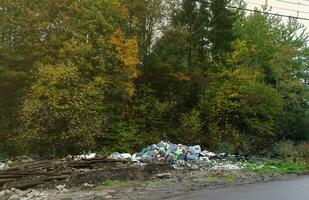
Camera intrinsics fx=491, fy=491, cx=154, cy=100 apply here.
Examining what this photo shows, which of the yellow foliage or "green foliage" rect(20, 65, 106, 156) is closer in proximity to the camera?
"green foliage" rect(20, 65, 106, 156)

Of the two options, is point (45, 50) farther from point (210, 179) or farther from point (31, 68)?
point (210, 179)

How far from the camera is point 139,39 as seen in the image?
4166 centimetres

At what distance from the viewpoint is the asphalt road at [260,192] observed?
15.0 m

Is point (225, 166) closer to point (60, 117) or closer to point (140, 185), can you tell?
point (140, 185)

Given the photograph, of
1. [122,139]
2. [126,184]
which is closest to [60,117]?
[122,139]

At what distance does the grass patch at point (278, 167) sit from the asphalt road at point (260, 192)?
419 centimetres

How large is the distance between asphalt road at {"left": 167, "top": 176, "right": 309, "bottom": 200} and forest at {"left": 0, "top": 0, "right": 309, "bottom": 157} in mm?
12981

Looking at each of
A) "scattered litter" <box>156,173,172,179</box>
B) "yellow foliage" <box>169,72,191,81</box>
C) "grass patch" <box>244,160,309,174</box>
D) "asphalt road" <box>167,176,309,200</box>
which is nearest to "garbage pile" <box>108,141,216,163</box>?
"grass patch" <box>244,160,309,174</box>

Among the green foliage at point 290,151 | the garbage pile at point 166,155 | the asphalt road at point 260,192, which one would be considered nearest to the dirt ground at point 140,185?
the asphalt road at point 260,192

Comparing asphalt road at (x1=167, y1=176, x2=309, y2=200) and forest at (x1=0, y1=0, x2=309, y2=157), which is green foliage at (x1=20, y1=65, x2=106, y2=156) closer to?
forest at (x1=0, y1=0, x2=309, y2=157)

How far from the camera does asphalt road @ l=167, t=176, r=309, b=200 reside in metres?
15.0

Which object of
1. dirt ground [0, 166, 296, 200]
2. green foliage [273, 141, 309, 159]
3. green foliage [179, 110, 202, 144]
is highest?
green foliage [179, 110, 202, 144]

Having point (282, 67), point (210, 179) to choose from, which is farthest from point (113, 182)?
point (282, 67)

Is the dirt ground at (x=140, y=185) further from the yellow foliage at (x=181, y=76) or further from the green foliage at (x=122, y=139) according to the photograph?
the yellow foliage at (x=181, y=76)
